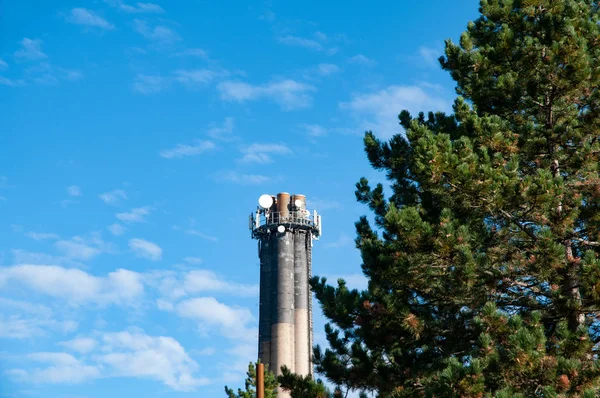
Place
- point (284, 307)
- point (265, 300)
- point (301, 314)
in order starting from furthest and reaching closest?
point (265, 300) < point (301, 314) < point (284, 307)

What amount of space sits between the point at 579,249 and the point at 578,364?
4.66 meters

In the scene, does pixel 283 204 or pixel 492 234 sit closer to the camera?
pixel 492 234

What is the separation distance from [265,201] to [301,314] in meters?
12.7

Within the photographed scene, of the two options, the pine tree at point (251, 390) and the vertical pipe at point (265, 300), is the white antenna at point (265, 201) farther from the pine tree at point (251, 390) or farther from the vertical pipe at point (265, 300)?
the pine tree at point (251, 390)

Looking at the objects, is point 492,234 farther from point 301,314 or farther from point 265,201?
point 265,201

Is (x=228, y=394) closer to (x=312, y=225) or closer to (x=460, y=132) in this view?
(x=460, y=132)

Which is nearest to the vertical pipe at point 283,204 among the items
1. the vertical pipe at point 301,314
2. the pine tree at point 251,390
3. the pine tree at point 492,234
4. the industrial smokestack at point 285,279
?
the industrial smokestack at point 285,279

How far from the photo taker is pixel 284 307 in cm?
7462

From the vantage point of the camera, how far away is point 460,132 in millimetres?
19391

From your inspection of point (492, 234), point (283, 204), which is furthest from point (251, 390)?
point (283, 204)

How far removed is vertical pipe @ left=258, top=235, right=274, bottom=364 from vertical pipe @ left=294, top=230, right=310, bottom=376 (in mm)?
2532

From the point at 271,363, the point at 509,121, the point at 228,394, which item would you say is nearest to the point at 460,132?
the point at 509,121

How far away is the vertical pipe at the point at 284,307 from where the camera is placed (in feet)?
239

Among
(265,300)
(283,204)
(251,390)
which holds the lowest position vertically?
(251,390)
